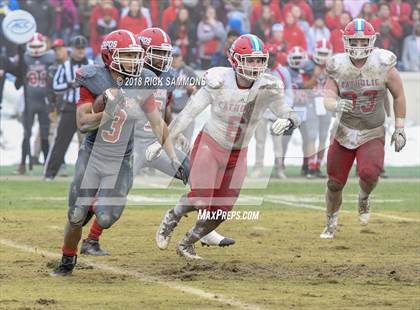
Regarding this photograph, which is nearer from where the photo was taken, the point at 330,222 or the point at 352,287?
the point at 352,287

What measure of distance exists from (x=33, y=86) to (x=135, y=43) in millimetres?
8497

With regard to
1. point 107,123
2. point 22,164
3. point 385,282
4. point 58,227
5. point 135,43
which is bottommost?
point 22,164

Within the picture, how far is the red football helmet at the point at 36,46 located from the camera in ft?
52.6

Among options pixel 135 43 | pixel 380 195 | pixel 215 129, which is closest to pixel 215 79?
pixel 215 129

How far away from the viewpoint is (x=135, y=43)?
7750 millimetres

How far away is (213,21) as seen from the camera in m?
18.0

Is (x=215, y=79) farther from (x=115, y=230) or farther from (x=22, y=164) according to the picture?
(x=22, y=164)

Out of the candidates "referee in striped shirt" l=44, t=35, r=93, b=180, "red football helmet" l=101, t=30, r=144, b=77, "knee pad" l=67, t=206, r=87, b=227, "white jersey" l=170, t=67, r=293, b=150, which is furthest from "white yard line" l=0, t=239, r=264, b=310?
"referee in striped shirt" l=44, t=35, r=93, b=180

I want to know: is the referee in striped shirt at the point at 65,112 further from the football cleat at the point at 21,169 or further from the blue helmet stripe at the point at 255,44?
the blue helmet stripe at the point at 255,44

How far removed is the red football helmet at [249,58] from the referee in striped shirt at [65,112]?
21.5 feet

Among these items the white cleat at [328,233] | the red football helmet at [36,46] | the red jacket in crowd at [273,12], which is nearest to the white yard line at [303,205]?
the white cleat at [328,233]

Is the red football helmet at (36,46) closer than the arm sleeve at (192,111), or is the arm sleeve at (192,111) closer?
the arm sleeve at (192,111)

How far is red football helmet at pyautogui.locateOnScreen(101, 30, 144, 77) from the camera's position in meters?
7.68

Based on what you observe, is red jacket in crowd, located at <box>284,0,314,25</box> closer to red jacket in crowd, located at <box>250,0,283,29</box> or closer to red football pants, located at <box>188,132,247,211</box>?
red jacket in crowd, located at <box>250,0,283,29</box>
